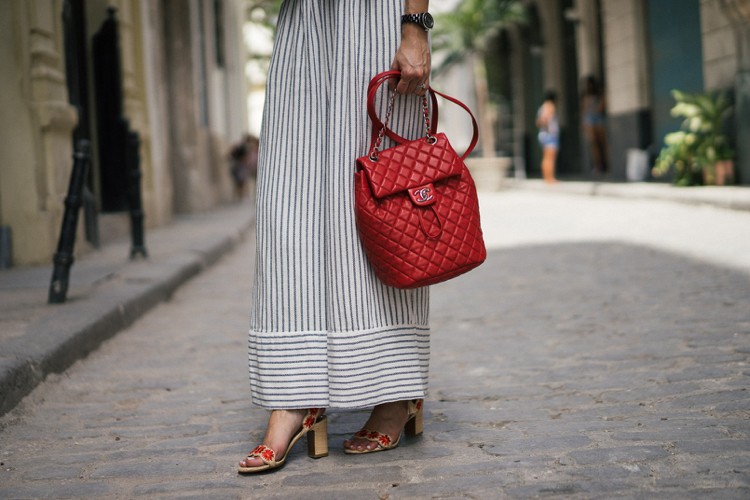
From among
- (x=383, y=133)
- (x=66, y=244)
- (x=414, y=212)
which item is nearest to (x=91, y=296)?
(x=66, y=244)

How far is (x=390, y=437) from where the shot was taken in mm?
2598

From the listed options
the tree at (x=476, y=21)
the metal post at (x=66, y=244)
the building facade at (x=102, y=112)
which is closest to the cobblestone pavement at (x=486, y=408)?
the metal post at (x=66, y=244)

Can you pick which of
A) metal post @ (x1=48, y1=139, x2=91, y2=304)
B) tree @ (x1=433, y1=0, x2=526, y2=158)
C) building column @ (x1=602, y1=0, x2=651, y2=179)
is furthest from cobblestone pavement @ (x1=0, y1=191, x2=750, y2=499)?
tree @ (x1=433, y1=0, x2=526, y2=158)

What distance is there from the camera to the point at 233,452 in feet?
8.76

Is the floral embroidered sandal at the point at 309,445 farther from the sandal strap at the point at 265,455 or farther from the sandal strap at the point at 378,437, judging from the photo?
the sandal strap at the point at 378,437

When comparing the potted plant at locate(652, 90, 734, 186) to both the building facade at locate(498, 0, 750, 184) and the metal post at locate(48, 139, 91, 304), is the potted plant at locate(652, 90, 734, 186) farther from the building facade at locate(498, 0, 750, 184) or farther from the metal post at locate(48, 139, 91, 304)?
the metal post at locate(48, 139, 91, 304)

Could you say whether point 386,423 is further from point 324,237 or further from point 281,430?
point 324,237

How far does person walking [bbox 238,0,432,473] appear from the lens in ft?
8.06

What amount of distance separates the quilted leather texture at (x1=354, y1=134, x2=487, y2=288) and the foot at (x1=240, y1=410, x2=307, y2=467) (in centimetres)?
44

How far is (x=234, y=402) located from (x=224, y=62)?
1745 cm

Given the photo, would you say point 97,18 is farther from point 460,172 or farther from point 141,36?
point 460,172

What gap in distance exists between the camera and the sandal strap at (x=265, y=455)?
2.45 metres

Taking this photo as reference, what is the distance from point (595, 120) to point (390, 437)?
16483mm

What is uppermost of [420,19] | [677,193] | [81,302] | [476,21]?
[476,21]
